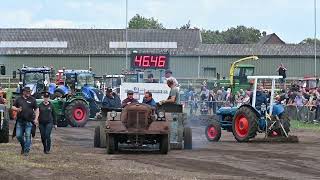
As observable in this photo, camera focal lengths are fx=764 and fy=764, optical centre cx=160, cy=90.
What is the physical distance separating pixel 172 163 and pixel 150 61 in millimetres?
18609

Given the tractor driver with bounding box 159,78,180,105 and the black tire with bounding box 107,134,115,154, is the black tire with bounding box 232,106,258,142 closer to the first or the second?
the tractor driver with bounding box 159,78,180,105

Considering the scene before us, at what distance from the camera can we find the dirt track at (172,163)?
13359 millimetres

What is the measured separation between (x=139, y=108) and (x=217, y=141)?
244 inches

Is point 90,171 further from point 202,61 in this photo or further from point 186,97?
point 202,61

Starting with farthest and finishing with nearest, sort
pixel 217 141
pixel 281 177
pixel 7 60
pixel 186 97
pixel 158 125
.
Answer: pixel 7 60
pixel 186 97
pixel 217 141
pixel 158 125
pixel 281 177

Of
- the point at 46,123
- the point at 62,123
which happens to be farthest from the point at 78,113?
the point at 46,123

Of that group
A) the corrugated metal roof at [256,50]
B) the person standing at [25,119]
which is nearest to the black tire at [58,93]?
the person standing at [25,119]

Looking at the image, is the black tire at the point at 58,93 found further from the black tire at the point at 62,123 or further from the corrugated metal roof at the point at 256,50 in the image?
the corrugated metal roof at the point at 256,50

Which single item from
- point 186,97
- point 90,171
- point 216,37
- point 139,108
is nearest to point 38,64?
point 186,97

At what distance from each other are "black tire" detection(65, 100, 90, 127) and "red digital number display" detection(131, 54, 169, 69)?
3.87 meters

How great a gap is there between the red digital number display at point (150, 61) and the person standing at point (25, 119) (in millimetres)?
15960

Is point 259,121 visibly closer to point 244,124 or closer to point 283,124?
point 244,124

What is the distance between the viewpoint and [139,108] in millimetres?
17672

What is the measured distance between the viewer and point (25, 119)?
17.5 m
